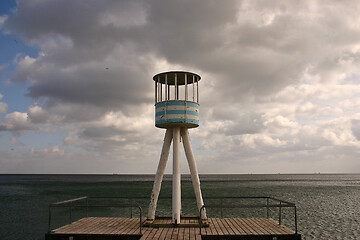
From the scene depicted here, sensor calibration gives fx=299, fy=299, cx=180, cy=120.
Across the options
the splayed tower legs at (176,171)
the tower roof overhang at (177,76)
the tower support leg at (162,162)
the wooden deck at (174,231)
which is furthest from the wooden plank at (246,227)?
the tower roof overhang at (177,76)

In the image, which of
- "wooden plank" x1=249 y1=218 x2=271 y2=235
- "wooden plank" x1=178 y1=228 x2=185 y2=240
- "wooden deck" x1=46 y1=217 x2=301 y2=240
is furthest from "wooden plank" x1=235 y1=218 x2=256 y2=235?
"wooden plank" x1=178 y1=228 x2=185 y2=240

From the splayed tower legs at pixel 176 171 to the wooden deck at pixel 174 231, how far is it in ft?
2.82

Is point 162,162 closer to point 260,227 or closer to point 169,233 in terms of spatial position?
point 169,233

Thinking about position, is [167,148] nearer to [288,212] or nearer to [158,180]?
[158,180]

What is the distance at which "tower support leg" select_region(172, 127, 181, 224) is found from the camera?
12.3 m

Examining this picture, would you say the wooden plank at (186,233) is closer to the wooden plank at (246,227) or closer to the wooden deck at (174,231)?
the wooden deck at (174,231)

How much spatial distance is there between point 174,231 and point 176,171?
98.7 inches

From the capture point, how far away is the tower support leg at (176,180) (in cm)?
1227

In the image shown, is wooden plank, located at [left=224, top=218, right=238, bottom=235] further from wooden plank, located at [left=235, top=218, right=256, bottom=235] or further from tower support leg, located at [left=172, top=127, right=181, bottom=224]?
tower support leg, located at [left=172, top=127, right=181, bottom=224]

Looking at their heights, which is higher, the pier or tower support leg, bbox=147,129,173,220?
tower support leg, bbox=147,129,173,220

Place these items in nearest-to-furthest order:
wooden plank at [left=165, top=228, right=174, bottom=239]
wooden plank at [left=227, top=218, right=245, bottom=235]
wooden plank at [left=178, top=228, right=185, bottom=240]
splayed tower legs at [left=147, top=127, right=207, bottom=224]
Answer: wooden plank at [left=178, top=228, right=185, bottom=240]
wooden plank at [left=165, top=228, right=174, bottom=239]
wooden plank at [left=227, top=218, right=245, bottom=235]
splayed tower legs at [left=147, top=127, right=207, bottom=224]

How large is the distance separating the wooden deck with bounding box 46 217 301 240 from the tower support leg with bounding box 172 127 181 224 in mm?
587

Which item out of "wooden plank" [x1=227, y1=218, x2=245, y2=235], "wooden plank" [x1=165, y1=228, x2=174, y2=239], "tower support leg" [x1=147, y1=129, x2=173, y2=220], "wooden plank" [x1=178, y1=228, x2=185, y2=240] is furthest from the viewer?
"tower support leg" [x1=147, y1=129, x2=173, y2=220]

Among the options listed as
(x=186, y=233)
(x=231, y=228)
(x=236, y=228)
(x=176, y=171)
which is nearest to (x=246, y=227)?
(x=236, y=228)
